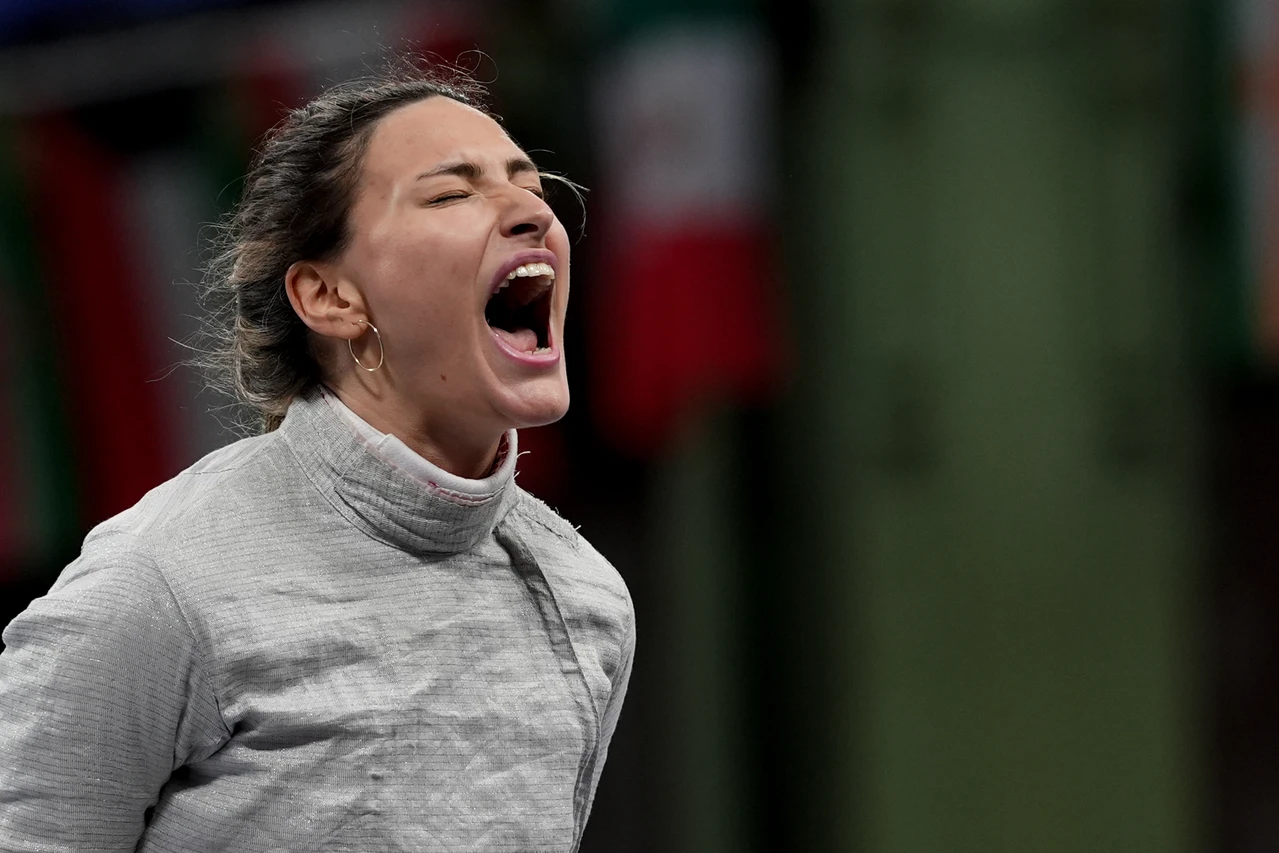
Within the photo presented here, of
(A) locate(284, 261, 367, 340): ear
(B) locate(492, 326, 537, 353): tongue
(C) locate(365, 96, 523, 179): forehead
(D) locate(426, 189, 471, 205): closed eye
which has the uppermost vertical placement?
(C) locate(365, 96, 523, 179): forehead

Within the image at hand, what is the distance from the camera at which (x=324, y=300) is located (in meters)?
1.19

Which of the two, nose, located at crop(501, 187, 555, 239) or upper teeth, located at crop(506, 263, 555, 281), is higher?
nose, located at crop(501, 187, 555, 239)

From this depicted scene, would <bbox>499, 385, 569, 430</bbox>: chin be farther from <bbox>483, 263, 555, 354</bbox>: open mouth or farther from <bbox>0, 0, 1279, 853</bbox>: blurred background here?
<bbox>0, 0, 1279, 853</bbox>: blurred background

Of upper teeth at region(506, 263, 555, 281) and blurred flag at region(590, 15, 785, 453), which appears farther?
blurred flag at region(590, 15, 785, 453)

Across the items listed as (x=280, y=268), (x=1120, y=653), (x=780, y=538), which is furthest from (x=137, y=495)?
(x=280, y=268)

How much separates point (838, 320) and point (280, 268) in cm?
221

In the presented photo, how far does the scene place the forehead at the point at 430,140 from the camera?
3.93 ft

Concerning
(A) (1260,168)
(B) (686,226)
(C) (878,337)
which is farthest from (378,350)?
(A) (1260,168)

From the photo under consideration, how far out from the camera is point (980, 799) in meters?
3.30

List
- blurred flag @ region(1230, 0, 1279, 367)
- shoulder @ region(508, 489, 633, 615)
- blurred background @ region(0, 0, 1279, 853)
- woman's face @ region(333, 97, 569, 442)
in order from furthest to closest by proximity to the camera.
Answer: blurred background @ region(0, 0, 1279, 853)
blurred flag @ region(1230, 0, 1279, 367)
shoulder @ region(508, 489, 633, 615)
woman's face @ region(333, 97, 569, 442)

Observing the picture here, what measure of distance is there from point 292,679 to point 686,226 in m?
2.14

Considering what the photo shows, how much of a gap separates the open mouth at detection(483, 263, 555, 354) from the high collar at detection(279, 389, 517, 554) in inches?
3.8

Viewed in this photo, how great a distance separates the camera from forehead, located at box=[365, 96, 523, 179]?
1.20 metres

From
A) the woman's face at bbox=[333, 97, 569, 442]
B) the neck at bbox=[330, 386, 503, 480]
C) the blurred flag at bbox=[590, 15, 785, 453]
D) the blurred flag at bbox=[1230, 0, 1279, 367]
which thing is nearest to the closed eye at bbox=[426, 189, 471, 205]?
the woman's face at bbox=[333, 97, 569, 442]
